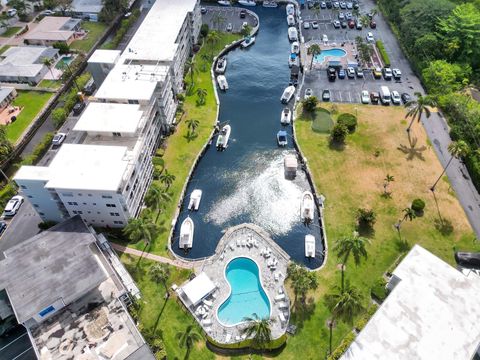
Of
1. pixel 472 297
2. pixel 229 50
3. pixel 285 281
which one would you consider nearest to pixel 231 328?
pixel 285 281

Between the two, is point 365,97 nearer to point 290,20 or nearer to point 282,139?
point 282,139

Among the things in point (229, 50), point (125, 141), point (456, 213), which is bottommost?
point (456, 213)

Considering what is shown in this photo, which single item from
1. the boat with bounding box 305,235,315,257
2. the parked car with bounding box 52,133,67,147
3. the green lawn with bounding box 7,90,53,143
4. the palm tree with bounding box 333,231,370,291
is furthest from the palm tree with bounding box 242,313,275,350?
the green lawn with bounding box 7,90,53,143

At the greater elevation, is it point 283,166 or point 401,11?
point 401,11

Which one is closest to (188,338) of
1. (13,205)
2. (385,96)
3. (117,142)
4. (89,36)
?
(117,142)

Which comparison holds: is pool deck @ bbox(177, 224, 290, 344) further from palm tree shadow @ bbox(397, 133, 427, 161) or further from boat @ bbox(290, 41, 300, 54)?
boat @ bbox(290, 41, 300, 54)

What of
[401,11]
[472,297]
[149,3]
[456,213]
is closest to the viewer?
[472,297]

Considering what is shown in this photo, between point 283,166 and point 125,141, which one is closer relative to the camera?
point 125,141

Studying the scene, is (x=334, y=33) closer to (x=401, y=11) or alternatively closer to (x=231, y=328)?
(x=401, y=11)
